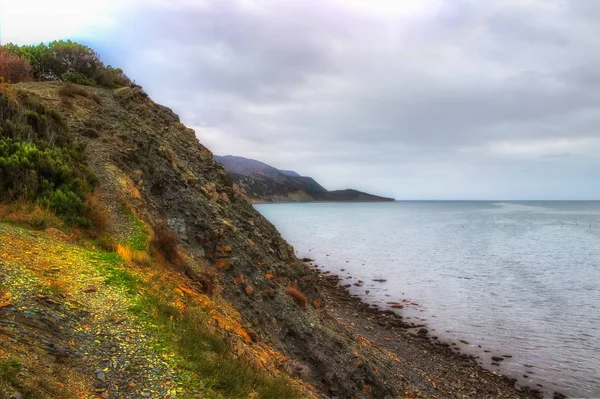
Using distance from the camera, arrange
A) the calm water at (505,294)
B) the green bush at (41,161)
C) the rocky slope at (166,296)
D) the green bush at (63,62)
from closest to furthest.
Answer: the rocky slope at (166,296) < the green bush at (41,161) < the calm water at (505,294) < the green bush at (63,62)

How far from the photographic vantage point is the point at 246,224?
57.6ft

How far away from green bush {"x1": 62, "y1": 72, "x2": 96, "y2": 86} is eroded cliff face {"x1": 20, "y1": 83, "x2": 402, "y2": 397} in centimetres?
230

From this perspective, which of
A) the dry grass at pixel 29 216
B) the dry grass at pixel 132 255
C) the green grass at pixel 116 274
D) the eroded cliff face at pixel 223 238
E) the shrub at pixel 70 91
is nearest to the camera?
the green grass at pixel 116 274

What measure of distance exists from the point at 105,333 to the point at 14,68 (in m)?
20.2

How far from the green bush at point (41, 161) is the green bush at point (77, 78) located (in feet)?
23.9

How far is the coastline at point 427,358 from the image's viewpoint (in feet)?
54.4

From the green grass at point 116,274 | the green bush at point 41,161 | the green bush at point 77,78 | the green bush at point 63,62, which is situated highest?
the green bush at point 63,62

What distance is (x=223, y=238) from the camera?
14758 mm

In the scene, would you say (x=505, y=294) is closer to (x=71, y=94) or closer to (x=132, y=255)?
(x=132, y=255)

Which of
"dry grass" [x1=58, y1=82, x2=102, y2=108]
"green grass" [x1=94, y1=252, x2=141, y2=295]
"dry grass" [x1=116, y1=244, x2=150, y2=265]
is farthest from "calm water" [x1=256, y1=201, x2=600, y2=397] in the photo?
"dry grass" [x1=58, y1=82, x2=102, y2=108]

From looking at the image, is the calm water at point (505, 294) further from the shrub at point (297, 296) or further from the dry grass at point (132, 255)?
the dry grass at point (132, 255)

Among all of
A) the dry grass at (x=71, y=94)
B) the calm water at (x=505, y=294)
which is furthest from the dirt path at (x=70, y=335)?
the calm water at (x=505, y=294)

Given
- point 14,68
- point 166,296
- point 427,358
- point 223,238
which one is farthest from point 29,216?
point 427,358

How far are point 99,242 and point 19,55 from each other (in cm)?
1860
